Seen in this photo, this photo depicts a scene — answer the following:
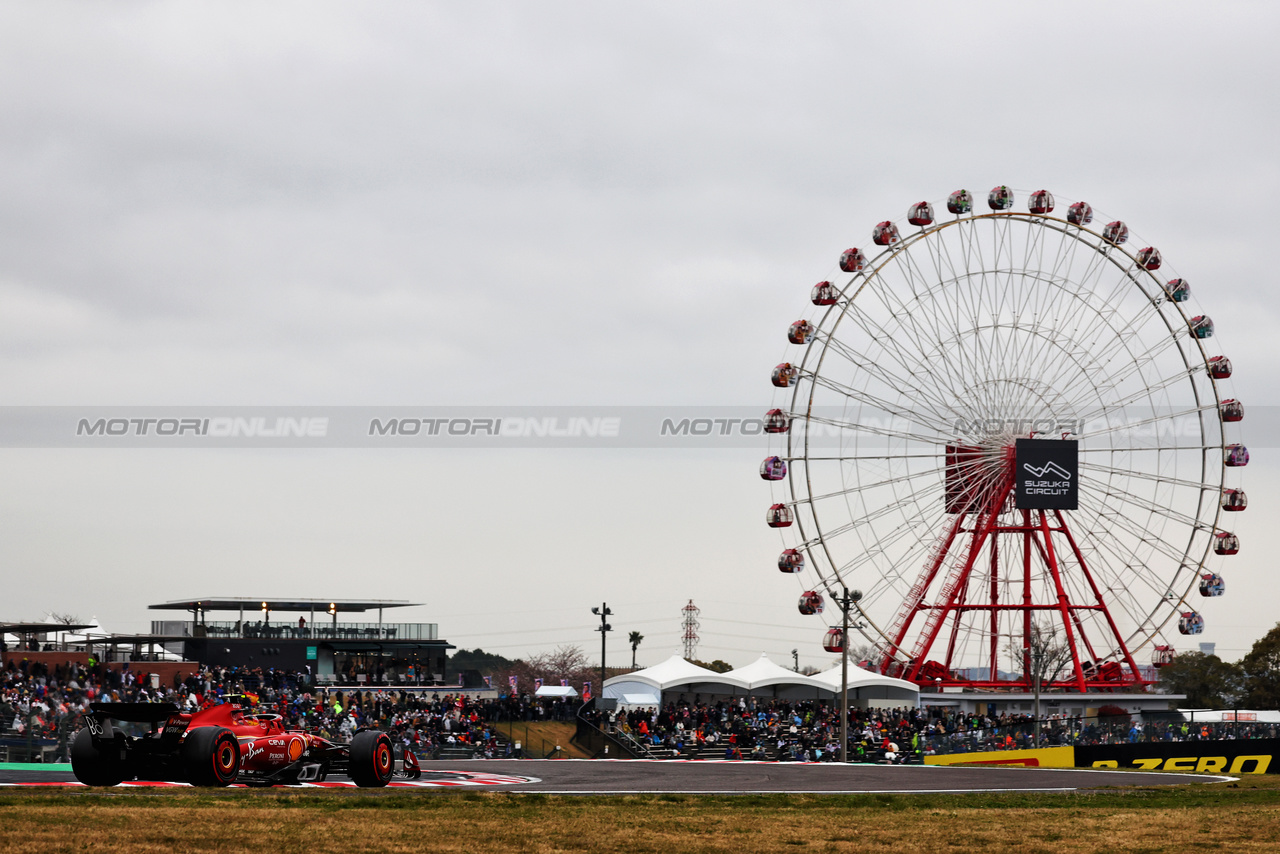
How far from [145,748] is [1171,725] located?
29490 mm

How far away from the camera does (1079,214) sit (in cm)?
5494

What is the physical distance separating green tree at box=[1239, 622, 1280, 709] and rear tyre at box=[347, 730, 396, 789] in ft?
300

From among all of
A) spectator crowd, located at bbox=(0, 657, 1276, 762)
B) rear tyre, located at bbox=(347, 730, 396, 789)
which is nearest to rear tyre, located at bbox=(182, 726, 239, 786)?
rear tyre, located at bbox=(347, 730, 396, 789)

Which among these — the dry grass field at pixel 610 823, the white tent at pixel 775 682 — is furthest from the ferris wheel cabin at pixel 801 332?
the dry grass field at pixel 610 823

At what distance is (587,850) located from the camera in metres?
14.4

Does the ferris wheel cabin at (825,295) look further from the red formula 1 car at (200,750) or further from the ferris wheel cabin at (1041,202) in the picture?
the red formula 1 car at (200,750)

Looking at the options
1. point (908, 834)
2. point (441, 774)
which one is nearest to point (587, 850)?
point (908, 834)

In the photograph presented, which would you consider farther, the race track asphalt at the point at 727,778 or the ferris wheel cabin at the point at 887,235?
the ferris wheel cabin at the point at 887,235

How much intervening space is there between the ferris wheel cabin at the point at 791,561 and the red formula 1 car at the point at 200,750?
31.2m

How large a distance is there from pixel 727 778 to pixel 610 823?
1089 cm

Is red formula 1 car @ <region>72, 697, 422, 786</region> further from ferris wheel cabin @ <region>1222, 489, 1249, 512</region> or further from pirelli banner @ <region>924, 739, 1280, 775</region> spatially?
ferris wheel cabin @ <region>1222, 489, 1249, 512</region>

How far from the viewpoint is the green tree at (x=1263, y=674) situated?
100 m

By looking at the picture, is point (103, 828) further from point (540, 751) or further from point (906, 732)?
point (906, 732)

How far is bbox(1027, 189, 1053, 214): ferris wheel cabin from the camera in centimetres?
5497
